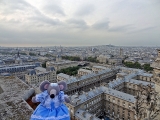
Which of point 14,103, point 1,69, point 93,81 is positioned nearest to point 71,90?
point 93,81

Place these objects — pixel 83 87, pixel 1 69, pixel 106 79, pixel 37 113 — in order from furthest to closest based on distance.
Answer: pixel 1 69 → pixel 106 79 → pixel 83 87 → pixel 37 113

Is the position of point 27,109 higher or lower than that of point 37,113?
lower

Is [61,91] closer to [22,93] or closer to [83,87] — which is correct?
[22,93]

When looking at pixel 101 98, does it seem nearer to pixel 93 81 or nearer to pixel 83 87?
pixel 83 87

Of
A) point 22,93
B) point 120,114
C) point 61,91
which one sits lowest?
point 120,114

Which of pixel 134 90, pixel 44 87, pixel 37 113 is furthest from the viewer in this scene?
pixel 134 90

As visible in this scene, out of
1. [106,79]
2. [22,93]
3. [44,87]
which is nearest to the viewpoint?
[44,87]

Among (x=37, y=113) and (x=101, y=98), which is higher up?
(x=37, y=113)

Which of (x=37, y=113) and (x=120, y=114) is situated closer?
(x=37, y=113)

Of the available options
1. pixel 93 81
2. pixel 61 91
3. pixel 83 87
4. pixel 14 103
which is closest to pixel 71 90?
pixel 83 87
